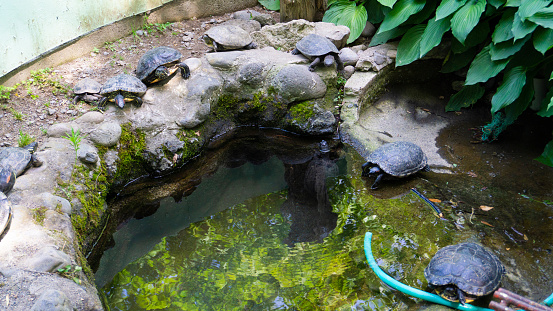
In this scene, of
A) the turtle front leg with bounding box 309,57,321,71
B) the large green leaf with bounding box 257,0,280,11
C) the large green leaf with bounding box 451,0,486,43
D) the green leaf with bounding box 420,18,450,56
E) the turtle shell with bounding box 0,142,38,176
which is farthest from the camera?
the large green leaf with bounding box 257,0,280,11

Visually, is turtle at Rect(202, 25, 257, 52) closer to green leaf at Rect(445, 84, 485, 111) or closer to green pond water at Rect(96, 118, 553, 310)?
green pond water at Rect(96, 118, 553, 310)

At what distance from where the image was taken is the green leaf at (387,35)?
5.11 meters

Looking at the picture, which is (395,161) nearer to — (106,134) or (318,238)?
(318,238)

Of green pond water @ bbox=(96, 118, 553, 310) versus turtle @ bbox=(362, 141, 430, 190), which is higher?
turtle @ bbox=(362, 141, 430, 190)

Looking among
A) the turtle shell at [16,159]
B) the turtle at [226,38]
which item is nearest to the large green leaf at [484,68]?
the turtle at [226,38]

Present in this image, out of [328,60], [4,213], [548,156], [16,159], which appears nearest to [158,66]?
[16,159]

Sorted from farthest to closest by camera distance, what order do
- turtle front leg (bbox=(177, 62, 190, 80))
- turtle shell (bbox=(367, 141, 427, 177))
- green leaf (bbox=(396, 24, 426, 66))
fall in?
green leaf (bbox=(396, 24, 426, 66))
turtle front leg (bbox=(177, 62, 190, 80))
turtle shell (bbox=(367, 141, 427, 177))

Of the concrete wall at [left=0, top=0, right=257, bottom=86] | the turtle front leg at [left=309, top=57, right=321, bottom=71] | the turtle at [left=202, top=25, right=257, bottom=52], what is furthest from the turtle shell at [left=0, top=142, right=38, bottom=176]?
the turtle front leg at [left=309, top=57, right=321, bottom=71]

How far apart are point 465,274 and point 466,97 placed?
9.18 ft

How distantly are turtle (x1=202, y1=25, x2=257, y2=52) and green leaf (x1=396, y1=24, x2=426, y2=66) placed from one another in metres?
2.07

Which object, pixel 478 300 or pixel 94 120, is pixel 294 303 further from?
pixel 94 120

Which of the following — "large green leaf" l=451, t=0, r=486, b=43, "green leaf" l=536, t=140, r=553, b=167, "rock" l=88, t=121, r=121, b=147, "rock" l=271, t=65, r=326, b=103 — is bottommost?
"green leaf" l=536, t=140, r=553, b=167

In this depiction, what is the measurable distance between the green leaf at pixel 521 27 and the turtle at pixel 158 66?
362cm

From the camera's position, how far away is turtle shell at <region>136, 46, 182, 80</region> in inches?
173
